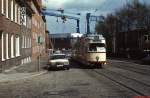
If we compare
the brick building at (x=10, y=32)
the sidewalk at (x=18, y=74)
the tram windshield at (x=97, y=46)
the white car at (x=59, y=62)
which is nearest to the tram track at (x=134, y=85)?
the sidewalk at (x=18, y=74)

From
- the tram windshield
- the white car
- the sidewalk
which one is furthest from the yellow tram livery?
the sidewalk

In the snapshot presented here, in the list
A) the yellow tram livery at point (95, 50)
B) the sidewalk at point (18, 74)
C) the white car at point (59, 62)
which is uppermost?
the yellow tram livery at point (95, 50)

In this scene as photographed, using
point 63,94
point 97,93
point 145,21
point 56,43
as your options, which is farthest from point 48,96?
point 56,43

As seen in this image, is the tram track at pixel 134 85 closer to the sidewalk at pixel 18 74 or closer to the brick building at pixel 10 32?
the sidewalk at pixel 18 74

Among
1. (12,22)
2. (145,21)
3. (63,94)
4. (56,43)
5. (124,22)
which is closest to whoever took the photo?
(63,94)

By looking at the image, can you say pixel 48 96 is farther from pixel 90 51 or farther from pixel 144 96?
pixel 90 51

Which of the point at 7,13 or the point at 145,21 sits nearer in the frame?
the point at 7,13

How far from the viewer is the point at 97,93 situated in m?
18.8

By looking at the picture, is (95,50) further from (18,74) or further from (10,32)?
(18,74)

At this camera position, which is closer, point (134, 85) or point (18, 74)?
point (134, 85)

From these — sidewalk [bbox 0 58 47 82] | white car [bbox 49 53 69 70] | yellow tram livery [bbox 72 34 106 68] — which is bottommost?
sidewalk [bbox 0 58 47 82]

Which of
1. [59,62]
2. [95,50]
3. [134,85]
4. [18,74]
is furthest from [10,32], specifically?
[134,85]

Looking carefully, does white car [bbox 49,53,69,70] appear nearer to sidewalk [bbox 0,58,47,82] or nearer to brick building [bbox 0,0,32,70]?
sidewalk [bbox 0,58,47,82]

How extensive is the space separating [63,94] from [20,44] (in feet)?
106
